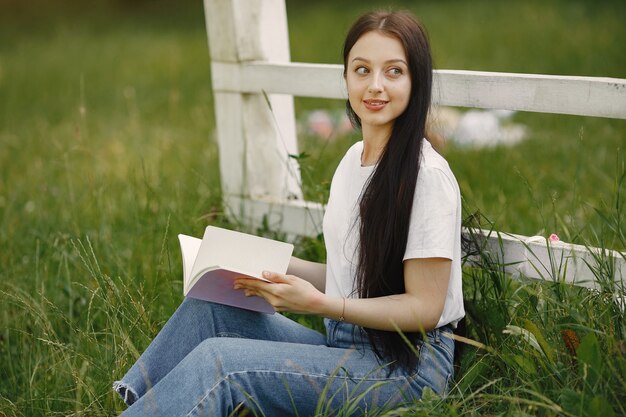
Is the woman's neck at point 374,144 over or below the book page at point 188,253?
over

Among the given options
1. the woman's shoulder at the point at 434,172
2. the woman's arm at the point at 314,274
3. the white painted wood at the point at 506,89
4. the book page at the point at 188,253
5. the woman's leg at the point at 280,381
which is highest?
the white painted wood at the point at 506,89

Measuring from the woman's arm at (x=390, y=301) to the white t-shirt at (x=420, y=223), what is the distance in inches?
1.9

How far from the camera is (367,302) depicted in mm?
2014

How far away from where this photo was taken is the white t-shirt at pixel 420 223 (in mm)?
1993

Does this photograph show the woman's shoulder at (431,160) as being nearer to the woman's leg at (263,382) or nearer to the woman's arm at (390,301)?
the woman's arm at (390,301)

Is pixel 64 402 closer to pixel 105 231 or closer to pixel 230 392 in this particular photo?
pixel 230 392

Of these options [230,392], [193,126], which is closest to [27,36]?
[193,126]

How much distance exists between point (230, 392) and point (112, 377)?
55cm

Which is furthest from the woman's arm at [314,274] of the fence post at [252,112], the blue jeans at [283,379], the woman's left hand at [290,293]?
the fence post at [252,112]

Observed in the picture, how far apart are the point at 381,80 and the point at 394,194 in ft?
0.95

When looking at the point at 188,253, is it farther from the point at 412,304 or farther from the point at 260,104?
the point at 260,104

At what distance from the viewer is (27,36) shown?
459 inches

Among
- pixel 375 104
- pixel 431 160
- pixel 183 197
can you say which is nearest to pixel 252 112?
pixel 183 197

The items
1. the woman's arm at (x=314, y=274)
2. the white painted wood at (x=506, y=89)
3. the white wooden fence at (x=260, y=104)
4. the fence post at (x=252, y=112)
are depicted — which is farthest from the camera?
the fence post at (x=252, y=112)
